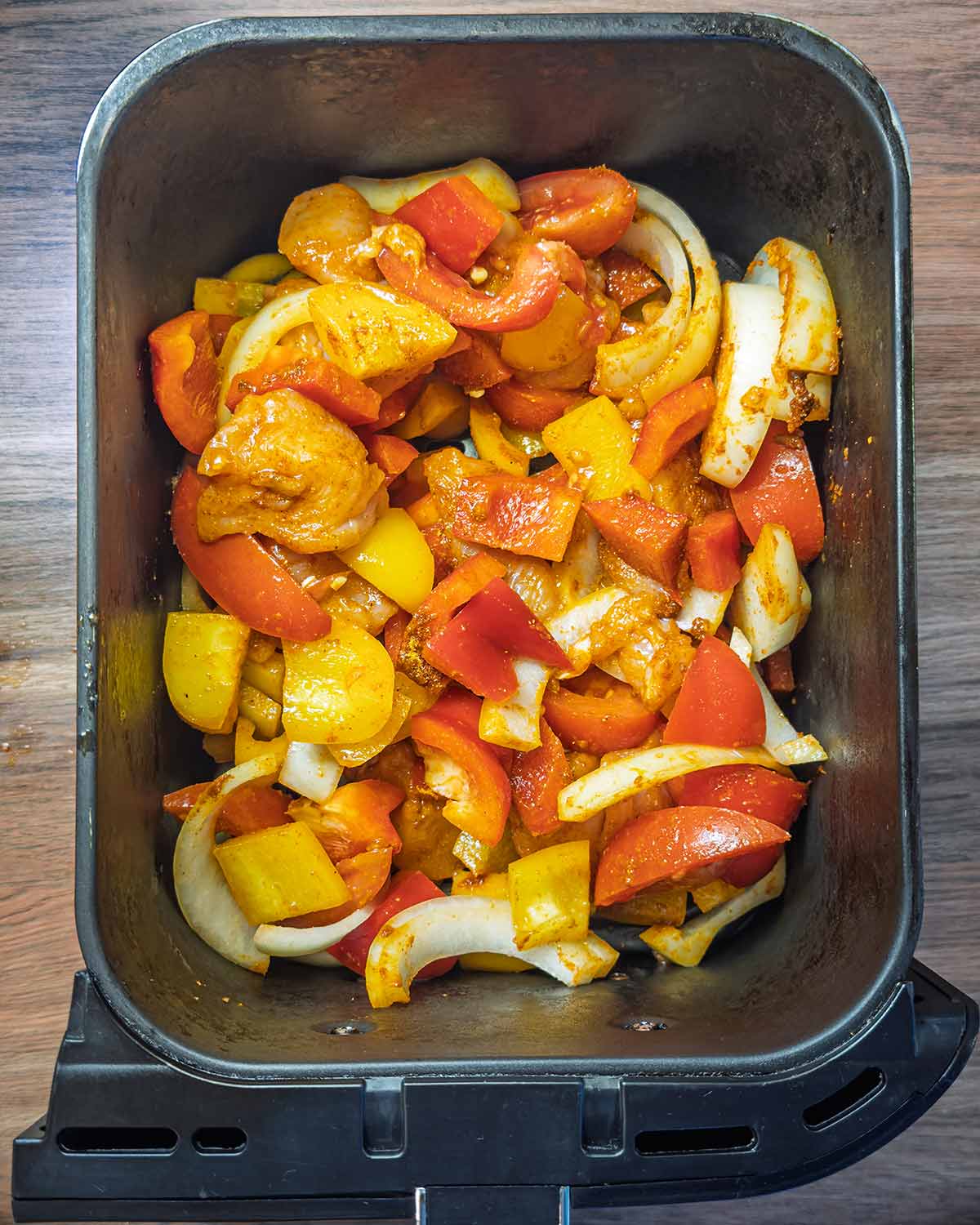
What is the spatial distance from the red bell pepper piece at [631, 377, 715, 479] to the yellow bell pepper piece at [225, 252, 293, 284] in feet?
1.97

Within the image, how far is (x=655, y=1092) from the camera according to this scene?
3.85ft

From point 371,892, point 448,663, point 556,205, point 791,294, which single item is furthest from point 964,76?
point 371,892

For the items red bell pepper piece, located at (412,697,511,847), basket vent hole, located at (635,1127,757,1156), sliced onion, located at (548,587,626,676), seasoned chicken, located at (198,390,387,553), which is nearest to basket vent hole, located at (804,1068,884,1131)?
basket vent hole, located at (635,1127,757,1156)

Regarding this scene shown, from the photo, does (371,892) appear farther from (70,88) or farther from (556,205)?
(70,88)

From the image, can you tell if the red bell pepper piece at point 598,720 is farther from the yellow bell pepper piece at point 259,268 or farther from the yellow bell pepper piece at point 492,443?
the yellow bell pepper piece at point 259,268

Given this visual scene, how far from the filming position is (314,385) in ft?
4.59

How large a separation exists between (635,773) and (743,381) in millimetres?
583

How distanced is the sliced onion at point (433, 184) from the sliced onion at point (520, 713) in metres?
0.68

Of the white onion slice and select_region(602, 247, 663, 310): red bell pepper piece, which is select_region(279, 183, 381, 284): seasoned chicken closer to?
the white onion slice

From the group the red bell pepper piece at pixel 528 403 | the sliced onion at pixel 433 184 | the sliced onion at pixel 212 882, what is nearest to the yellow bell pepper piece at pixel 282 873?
the sliced onion at pixel 212 882

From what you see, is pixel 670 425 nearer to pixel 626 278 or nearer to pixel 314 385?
pixel 626 278

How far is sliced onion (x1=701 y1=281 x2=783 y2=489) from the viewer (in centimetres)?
148

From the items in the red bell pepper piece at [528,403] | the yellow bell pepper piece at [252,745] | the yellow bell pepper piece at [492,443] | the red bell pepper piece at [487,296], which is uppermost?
the red bell pepper piece at [487,296]

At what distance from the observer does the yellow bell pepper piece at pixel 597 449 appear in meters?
1.49
